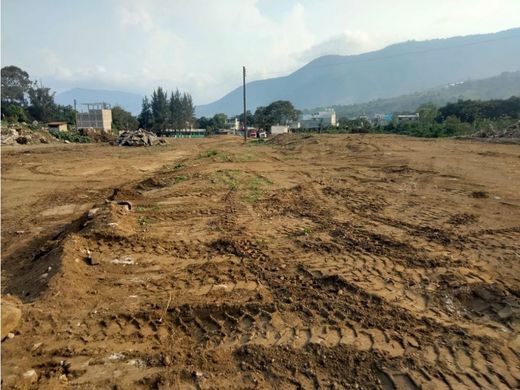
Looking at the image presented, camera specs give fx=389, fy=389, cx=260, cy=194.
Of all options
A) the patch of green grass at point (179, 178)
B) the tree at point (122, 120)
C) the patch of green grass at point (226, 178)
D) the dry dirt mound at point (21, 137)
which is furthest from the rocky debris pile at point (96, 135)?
the patch of green grass at point (226, 178)

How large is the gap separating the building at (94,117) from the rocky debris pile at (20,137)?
24.0m

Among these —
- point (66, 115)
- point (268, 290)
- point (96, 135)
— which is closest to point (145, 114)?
point (66, 115)

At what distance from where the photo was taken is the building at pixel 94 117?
5859cm

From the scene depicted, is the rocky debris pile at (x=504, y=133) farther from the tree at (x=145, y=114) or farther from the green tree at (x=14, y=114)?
the tree at (x=145, y=114)

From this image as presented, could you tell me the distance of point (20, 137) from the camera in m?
31.1

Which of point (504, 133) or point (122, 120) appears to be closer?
point (504, 133)

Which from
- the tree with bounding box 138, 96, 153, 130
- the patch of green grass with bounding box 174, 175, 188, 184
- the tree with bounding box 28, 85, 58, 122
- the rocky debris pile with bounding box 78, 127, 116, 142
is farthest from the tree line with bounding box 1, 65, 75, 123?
the patch of green grass with bounding box 174, 175, 188, 184

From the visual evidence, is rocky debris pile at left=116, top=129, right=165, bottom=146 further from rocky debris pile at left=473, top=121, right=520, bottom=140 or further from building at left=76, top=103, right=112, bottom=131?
building at left=76, top=103, right=112, bottom=131

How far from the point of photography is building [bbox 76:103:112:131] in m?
58.6

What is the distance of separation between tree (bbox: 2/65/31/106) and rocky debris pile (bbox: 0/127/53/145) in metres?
42.5

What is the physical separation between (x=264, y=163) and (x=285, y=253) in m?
10.1

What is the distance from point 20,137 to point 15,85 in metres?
50.0

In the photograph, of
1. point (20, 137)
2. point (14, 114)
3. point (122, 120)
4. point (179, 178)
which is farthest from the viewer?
point (122, 120)

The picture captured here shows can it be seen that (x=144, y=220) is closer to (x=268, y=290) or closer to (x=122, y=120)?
(x=268, y=290)
